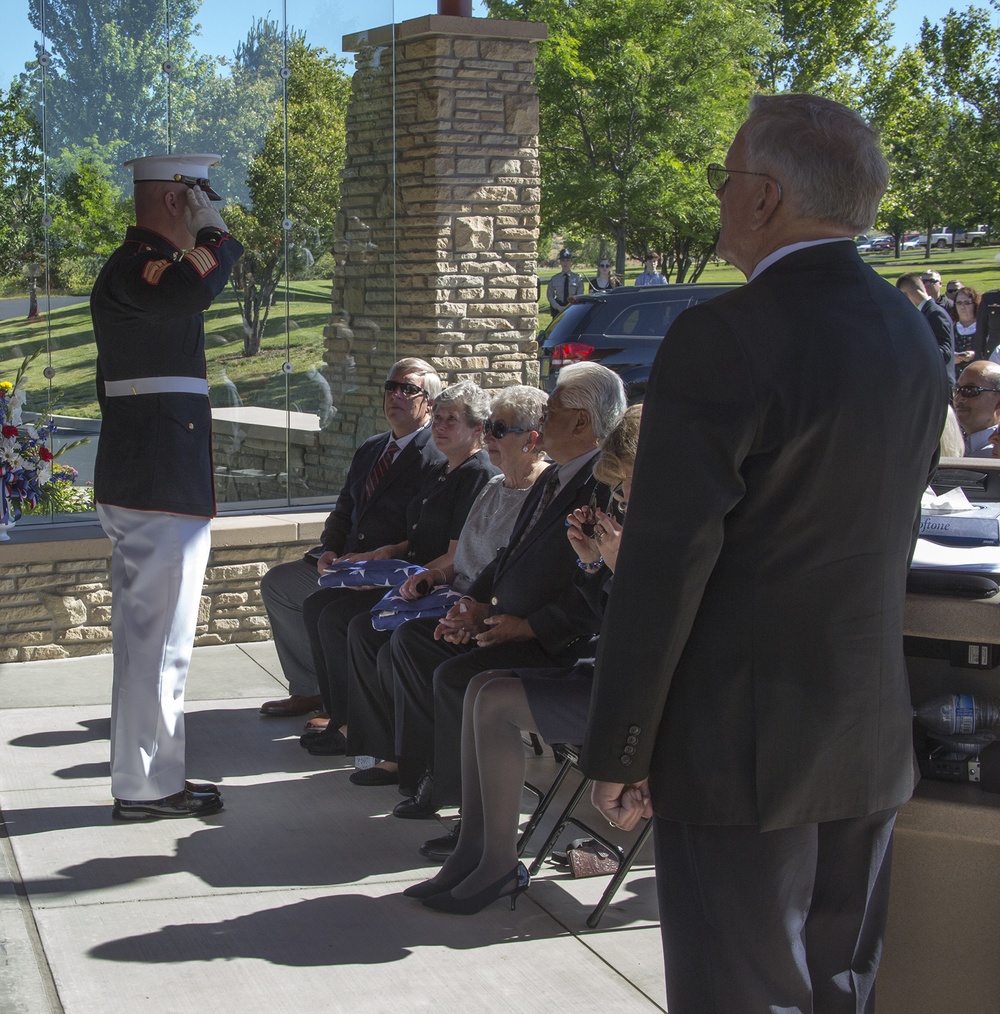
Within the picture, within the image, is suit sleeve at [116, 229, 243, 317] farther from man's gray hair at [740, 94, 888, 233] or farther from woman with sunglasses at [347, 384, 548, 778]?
man's gray hair at [740, 94, 888, 233]

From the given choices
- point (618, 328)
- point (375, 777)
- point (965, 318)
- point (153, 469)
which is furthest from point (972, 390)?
point (965, 318)

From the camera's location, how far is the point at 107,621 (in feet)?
20.3

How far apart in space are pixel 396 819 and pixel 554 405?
1.48 m

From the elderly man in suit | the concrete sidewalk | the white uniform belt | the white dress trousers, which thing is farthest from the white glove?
the concrete sidewalk

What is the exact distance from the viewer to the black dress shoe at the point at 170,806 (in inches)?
166

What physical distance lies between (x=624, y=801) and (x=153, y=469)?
247 centimetres

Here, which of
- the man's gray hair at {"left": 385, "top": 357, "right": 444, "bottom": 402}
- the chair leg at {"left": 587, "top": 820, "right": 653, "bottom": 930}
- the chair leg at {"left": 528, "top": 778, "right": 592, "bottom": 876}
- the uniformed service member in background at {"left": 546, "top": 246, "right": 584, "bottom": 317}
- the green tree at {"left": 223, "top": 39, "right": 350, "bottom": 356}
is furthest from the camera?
the uniformed service member in background at {"left": 546, "top": 246, "right": 584, "bottom": 317}

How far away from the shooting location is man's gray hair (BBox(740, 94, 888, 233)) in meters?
1.92

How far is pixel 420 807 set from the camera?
4.27 meters

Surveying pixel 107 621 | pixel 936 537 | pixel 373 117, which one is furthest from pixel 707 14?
pixel 936 537

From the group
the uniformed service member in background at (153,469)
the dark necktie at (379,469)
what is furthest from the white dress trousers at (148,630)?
the dark necktie at (379,469)

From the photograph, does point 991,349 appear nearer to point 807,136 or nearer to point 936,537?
point 936,537

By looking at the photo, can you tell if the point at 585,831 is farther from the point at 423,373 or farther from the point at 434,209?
the point at 434,209

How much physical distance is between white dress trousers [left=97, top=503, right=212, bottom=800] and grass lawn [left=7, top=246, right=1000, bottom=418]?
236cm
